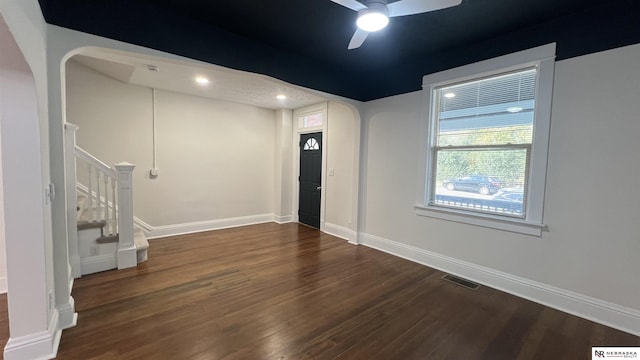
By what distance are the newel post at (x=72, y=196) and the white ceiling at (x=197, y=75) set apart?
3.08 ft

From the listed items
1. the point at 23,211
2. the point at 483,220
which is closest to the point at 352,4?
the point at 23,211

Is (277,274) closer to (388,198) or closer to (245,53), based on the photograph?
(388,198)

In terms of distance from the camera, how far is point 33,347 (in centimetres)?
179

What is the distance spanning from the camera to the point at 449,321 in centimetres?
240

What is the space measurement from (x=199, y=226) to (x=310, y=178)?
244 centimetres

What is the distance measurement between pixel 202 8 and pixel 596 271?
4463 millimetres

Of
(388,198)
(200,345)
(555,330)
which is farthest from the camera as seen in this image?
(388,198)

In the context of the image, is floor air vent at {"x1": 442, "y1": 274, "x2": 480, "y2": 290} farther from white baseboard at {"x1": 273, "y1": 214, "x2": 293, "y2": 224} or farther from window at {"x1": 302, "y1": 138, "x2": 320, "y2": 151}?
white baseboard at {"x1": 273, "y1": 214, "x2": 293, "y2": 224}

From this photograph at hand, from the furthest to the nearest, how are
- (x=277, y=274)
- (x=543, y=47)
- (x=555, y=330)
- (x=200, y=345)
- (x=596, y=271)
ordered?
(x=277, y=274) → (x=543, y=47) → (x=596, y=271) → (x=555, y=330) → (x=200, y=345)

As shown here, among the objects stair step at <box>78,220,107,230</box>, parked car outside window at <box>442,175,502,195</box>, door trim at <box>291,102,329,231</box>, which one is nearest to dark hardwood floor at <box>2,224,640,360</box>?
stair step at <box>78,220,107,230</box>

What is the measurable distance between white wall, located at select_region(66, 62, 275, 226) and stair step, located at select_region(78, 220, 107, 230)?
1.31 meters

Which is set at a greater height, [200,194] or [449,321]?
[200,194]

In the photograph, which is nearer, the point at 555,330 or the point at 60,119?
the point at 60,119

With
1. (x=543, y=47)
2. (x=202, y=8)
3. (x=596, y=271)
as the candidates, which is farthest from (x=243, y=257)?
(x=543, y=47)
